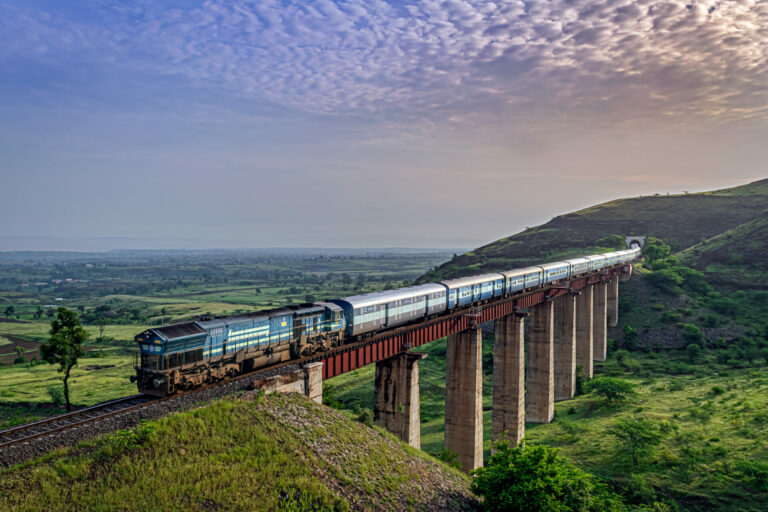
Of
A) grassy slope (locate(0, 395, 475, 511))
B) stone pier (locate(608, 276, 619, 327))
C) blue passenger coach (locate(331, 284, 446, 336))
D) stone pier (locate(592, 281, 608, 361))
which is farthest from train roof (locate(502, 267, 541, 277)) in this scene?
stone pier (locate(608, 276, 619, 327))

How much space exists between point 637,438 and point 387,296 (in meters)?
27.4

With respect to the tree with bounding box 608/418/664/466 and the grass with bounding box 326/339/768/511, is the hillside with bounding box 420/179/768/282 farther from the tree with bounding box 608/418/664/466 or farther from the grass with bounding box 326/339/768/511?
the tree with bounding box 608/418/664/466

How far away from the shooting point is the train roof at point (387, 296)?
114ft

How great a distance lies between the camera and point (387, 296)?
3738cm

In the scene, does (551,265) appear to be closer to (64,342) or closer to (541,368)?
(541,368)

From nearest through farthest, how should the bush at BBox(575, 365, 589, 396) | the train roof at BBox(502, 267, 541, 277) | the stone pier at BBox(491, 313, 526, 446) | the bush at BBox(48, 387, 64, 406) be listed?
the stone pier at BBox(491, 313, 526, 446) → the train roof at BBox(502, 267, 541, 277) → the bush at BBox(48, 387, 64, 406) → the bush at BBox(575, 365, 589, 396)

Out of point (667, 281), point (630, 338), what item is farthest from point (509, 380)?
point (667, 281)

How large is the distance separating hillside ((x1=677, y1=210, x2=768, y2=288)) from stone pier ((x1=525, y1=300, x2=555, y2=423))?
6222cm

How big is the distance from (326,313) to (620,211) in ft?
604

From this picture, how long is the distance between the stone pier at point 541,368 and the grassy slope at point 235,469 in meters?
38.0

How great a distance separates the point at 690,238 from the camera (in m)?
155

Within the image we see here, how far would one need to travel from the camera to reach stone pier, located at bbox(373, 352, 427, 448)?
34938mm

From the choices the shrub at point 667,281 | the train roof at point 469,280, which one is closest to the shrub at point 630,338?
the shrub at point 667,281

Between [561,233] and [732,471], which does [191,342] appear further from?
[561,233]
